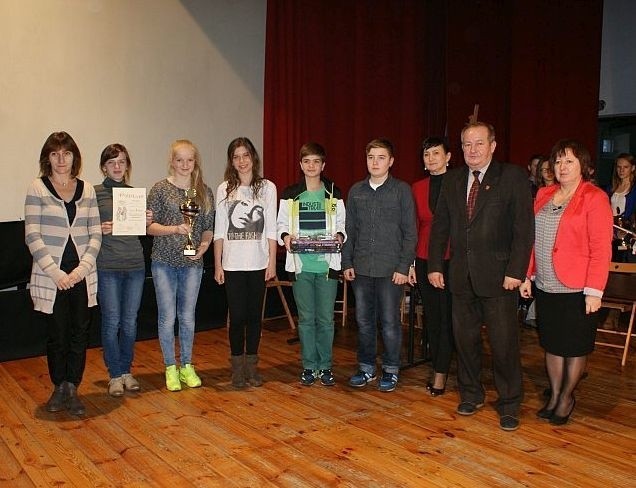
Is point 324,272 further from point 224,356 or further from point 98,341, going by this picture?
point 98,341

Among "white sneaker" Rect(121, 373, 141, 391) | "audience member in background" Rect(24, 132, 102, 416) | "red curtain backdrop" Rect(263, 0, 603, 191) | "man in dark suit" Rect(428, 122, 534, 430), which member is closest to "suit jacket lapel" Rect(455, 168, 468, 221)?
"man in dark suit" Rect(428, 122, 534, 430)

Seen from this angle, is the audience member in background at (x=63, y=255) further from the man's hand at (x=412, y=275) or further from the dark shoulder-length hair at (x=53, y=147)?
the man's hand at (x=412, y=275)

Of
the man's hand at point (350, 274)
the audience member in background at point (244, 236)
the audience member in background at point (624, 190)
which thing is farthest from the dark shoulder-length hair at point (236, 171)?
the audience member in background at point (624, 190)

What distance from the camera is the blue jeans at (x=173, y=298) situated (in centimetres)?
370

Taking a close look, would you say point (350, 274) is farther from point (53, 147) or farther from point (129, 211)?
point (53, 147)

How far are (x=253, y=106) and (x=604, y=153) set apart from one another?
172 inches

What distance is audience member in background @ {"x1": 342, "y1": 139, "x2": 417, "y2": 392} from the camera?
145 inches

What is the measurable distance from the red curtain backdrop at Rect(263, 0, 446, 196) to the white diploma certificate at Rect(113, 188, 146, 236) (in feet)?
8.25

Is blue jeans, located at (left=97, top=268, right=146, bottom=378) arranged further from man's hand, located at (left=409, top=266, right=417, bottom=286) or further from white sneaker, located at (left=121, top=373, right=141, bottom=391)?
man's hand, located at (left=409, top=266, right=417, bottom=286)

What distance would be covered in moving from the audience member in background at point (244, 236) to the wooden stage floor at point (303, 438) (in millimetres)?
528

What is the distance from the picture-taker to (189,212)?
3.62m

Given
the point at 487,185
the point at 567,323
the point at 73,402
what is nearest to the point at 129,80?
the point at 73,402

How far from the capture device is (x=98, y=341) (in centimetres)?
497

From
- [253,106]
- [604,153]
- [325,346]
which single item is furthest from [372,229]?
[604,153]
